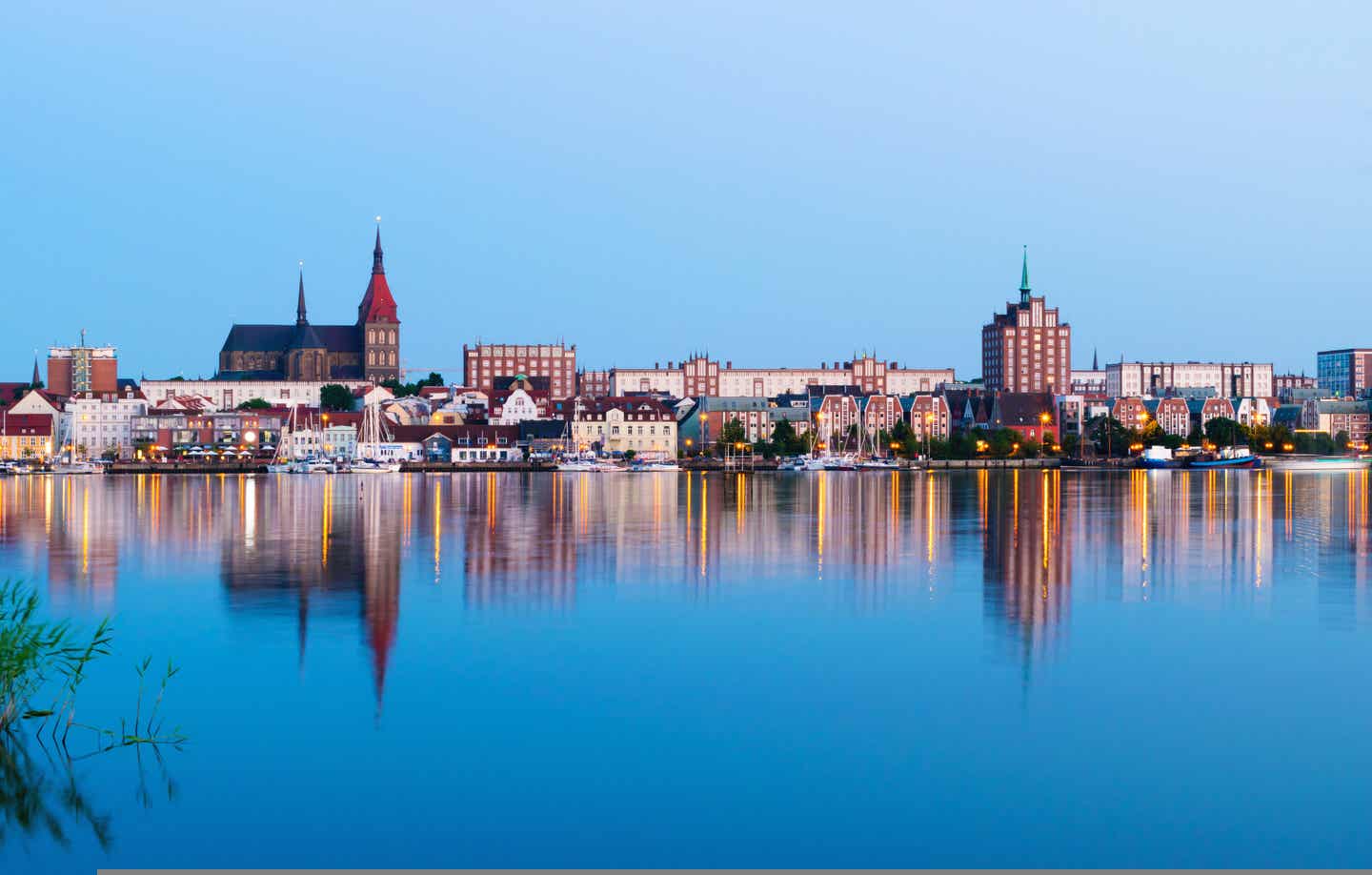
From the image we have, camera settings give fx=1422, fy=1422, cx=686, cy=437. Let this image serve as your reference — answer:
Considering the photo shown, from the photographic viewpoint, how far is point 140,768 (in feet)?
33.8

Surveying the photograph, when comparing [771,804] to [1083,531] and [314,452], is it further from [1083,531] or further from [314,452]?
[314,452]

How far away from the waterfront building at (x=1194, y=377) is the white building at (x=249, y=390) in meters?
86.2

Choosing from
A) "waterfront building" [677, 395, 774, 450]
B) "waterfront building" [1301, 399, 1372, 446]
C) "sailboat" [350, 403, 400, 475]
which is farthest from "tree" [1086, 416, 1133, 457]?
"sailboat" [350, 403, 400, 475]

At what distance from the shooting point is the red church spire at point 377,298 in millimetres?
139125

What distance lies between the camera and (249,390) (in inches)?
5094

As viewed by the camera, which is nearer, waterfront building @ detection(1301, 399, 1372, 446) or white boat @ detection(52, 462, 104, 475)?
white boat @ detection(52, 462, 104, 475)

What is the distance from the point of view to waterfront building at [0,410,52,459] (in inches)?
3907

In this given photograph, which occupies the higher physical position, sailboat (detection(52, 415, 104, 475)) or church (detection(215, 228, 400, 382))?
church (detection(215, 228, 400, 382))

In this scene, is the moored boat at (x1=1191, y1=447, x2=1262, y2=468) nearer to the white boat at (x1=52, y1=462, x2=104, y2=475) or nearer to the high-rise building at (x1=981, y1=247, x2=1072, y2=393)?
the high-rise building at (x1=981, y1=247, x2=1072, y2=393)

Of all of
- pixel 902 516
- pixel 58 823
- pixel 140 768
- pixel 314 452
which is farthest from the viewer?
pixel 314 452

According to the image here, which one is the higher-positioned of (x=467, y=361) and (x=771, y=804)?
(x=467, y=361)

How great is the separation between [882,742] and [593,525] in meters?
23.3

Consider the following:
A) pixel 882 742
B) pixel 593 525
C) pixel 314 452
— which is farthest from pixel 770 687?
pixel 314 452

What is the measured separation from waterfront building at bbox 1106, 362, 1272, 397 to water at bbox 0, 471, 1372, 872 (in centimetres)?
14228
